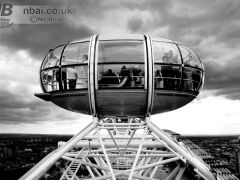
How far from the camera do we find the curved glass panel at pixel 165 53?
982cm

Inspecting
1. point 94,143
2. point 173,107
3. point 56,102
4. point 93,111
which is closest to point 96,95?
point 93,111

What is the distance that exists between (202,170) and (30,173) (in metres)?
4.47

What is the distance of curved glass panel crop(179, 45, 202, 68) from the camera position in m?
10.4

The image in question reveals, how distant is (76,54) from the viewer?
10.0 metres

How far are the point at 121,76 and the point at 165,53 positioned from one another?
4.79 ft

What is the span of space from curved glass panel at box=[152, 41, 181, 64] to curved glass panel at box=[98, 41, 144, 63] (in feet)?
1.39

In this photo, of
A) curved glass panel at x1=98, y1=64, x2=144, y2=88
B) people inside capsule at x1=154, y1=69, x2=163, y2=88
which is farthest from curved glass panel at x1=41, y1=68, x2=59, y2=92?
people inside capsule at x1=154, y1=69, x2=163, y2=88

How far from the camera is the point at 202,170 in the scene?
9172 millimetres

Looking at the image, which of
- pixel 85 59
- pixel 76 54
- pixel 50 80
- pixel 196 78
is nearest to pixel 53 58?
pixel 50 80

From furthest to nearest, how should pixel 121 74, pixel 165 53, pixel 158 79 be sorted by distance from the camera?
pixel 165 53 < pixel 158 79 < pixel 121 74

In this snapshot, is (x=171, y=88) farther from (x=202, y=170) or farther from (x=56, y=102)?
(x=56, y=102)

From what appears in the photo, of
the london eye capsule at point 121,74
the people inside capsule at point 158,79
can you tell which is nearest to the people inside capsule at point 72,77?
the london eye capsule at point 121,74

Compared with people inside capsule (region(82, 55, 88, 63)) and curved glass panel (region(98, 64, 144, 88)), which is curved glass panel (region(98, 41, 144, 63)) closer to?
curved glass panel (region(98, 64, 144, 88))

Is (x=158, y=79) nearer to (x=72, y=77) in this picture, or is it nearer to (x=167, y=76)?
(x=167, y=76)
